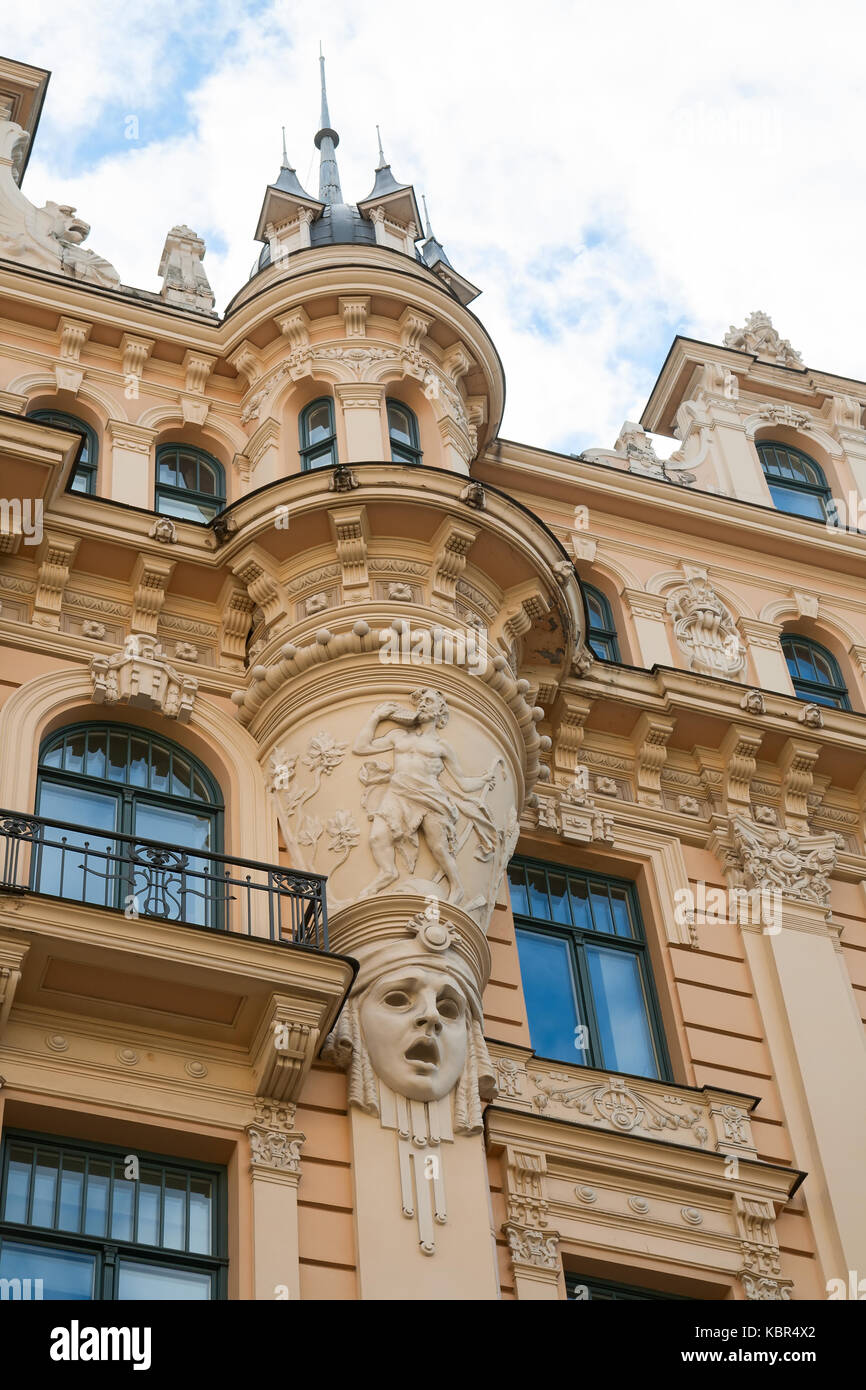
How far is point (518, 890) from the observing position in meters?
19.9

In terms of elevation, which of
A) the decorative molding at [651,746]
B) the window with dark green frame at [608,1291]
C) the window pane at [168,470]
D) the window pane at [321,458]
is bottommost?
the window with dark green frame at [608,1291]

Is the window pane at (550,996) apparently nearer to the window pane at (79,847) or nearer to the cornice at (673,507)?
the window pane at (79,847)

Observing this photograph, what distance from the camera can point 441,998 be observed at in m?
16.6

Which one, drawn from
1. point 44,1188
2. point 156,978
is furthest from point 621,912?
point 44,1188

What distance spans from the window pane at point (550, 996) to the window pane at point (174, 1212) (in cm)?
396

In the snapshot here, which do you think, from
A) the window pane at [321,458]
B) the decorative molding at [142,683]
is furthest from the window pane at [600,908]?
the window pane at [321,458]

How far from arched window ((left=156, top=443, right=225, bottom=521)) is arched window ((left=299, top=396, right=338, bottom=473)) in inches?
40.3

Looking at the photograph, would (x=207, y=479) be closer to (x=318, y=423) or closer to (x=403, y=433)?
(x=318, y=423)

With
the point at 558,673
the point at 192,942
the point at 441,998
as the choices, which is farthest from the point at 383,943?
the point at 558,673

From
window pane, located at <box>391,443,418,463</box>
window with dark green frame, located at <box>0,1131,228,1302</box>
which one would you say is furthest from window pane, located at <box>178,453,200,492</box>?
window with dark green frame, located at <box>0,1131,228,1302</box>

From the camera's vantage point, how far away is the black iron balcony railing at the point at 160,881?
1650cm

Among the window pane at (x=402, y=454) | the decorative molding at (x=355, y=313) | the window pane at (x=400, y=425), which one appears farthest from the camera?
the decorative molding at (x=355, y=313)

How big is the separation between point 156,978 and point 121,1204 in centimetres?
169
